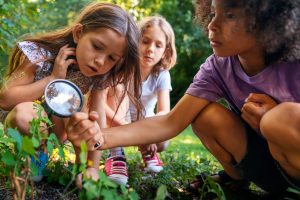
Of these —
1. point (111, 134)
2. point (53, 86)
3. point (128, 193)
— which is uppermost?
point (53, 86)

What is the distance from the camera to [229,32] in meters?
1.86

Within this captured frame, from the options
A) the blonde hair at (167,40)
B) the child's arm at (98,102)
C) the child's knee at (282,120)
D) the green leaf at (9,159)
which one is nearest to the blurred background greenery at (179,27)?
the blonde hair at (167,40)

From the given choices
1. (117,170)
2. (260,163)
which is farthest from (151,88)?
(260,163)

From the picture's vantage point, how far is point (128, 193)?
1.28 metres

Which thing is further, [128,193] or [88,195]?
[128,193]

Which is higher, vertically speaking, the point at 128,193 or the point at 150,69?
the point at 128,193

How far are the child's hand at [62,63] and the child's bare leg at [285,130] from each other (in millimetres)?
1018

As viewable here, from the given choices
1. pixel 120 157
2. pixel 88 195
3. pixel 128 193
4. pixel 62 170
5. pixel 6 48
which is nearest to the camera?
pixel 88 195

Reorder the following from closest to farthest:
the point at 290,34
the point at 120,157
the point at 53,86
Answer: the point at 53,86 → the point at 290,34 → the point at 120,157

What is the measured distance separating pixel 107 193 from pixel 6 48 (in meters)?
2.31

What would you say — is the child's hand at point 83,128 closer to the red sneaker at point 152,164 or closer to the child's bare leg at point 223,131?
the child's bare leg at point 223,131

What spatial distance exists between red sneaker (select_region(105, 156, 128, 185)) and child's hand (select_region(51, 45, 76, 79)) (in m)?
0.57

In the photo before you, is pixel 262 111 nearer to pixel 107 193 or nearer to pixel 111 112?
pixel 107 193

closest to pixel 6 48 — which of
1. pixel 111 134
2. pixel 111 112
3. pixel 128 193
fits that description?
pixel 111 112
